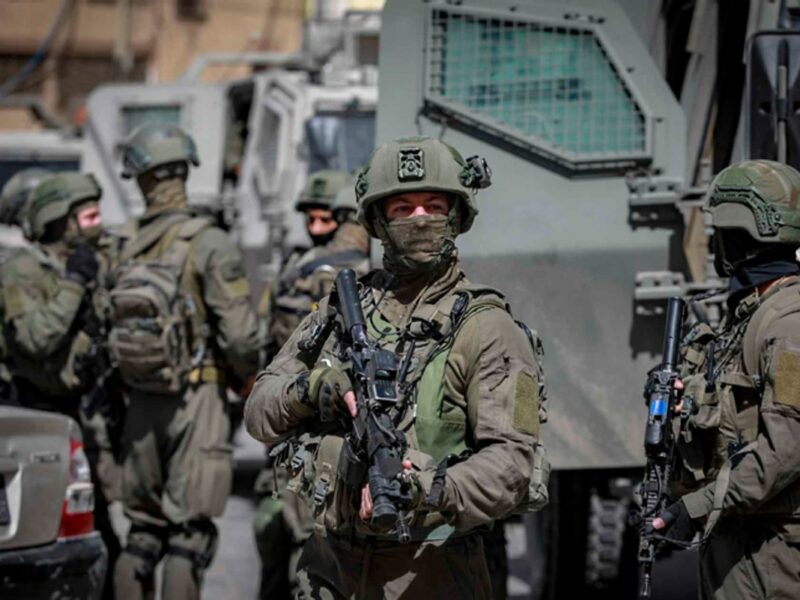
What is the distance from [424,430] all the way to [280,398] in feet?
1.27

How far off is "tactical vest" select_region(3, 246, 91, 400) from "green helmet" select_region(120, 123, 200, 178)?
0.54 metres

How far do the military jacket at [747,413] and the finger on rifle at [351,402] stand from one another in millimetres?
911

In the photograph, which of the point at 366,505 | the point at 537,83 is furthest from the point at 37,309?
the point at 366,505

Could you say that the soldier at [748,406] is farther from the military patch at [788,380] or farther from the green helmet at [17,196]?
the green helmet at [17,196]

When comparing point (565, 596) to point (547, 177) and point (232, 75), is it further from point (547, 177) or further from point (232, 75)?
point (232, 75)

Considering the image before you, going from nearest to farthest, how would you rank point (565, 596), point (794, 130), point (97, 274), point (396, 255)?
point (396, 255) < point (794, 130) < point (97, 274) < point (565, 596)

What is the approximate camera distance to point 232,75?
2311 cm

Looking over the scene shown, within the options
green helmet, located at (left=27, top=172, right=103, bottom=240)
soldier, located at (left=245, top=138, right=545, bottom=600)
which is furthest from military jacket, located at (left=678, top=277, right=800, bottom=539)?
green helmet, located at (left=27, top=172, right=103, bottom=240)

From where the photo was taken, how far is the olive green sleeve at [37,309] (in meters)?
6.84

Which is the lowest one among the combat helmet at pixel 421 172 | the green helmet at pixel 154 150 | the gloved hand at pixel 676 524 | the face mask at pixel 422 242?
the gloved hand at pixel 676 524

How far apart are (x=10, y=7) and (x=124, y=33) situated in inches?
73.8

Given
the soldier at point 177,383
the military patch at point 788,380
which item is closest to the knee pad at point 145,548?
the soldier at point 177,383

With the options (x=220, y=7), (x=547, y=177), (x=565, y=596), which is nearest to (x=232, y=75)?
(x=220, y=7)

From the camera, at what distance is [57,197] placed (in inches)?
285
